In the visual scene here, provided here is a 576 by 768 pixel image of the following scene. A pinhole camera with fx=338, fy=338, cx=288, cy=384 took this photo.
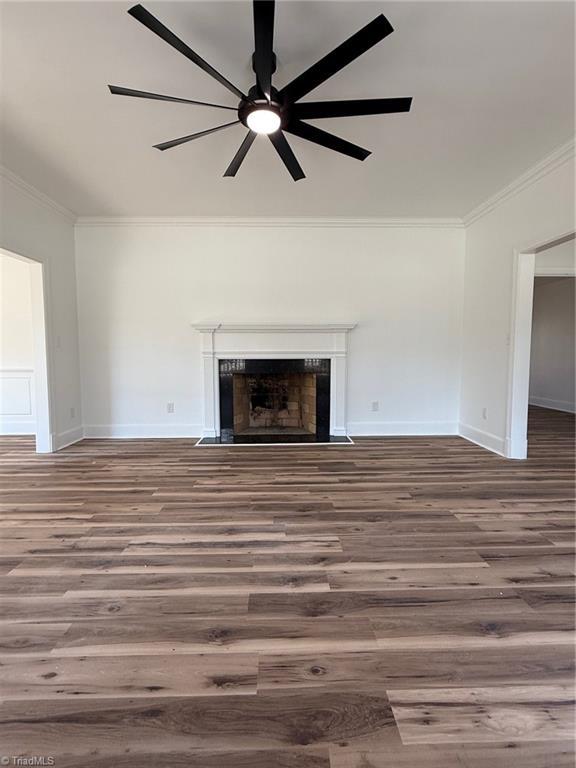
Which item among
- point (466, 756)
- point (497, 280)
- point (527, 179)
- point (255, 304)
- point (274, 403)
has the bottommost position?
point (466, 756)

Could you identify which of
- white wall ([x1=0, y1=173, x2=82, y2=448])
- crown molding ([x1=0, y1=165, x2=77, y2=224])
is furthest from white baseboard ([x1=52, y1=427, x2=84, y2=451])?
crown molding ([x1=0, y1=165, x2=77, y2=224])

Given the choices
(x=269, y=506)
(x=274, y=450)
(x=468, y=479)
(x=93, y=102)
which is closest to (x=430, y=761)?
(x=269, y=506)

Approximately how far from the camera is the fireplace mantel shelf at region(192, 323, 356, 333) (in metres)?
4.08

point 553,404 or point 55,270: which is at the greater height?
point 55,270

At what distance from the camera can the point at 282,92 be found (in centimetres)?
179

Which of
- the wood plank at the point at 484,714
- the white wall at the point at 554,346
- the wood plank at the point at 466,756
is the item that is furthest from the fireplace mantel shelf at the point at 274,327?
the white wall at the point at 554,346

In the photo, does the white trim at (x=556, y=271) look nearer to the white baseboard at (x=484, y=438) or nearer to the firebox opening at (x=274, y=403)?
the white baseboard at (x=484, y=438)

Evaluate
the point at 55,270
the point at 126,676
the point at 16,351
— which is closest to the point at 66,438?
the point at 16,351

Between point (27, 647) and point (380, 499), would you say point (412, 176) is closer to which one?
point (380, 499)

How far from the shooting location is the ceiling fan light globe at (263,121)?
1.85 metres

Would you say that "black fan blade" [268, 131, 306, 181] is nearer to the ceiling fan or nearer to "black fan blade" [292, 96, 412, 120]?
the ceiling fan

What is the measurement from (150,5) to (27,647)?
110 inches

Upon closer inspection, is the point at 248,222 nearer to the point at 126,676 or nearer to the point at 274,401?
the point at 274,401

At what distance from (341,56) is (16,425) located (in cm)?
512
